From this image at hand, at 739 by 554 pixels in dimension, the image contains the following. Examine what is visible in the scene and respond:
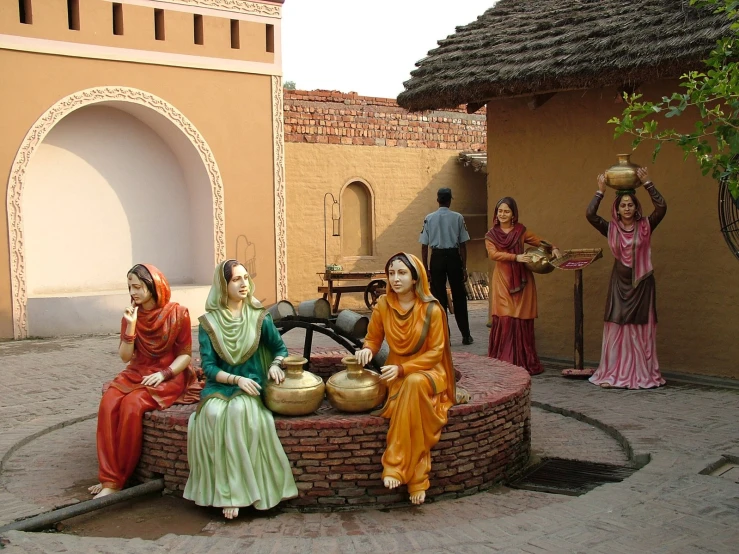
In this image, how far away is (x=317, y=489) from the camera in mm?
4691

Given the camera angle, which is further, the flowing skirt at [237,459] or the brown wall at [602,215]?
the brown wall at [602,215]

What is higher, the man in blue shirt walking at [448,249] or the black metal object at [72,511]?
the man in blue shirt walking at [448,249]

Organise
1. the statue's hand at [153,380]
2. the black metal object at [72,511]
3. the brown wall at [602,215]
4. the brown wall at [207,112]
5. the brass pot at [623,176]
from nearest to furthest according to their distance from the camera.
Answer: the black metal object at [72,511]
the statue's hand at [153,380]
the brass pot at [623,176]
the brown wall at [602,215]
the brown wall at [207,112]

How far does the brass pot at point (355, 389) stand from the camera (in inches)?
190

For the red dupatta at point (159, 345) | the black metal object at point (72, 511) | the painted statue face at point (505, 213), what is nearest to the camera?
the black metal object at point (72, 511)

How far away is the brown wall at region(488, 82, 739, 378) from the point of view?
26.0 feet

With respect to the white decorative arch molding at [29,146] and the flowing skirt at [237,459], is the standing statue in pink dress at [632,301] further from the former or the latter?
the white decorative arch molding at [29,146]

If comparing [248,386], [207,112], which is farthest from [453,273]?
[248,386]

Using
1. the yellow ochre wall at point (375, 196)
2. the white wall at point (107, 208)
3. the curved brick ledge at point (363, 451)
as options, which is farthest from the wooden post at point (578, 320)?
the yellow ochre wall at point (375, 196)

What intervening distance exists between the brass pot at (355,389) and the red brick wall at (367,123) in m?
10.3

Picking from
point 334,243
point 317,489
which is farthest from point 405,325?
point 334,243

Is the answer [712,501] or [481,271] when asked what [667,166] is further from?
[481,271]

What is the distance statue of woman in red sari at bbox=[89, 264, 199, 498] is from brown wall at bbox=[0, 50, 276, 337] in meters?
7.01

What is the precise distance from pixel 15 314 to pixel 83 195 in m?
2.31
